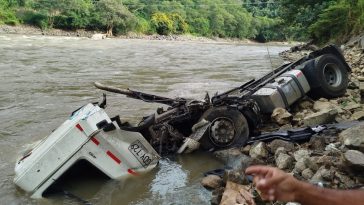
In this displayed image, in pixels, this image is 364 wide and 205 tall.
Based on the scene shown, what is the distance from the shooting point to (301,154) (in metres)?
4.90

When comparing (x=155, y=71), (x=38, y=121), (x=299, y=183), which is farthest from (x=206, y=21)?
(x=299, y=183)

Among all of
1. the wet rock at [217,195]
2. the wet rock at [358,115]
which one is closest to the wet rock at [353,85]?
the wet rock at [358,115]

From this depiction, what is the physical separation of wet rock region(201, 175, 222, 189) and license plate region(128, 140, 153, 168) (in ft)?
2.61

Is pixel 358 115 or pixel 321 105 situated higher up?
pixel 358 115

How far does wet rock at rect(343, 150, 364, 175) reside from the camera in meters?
3.91

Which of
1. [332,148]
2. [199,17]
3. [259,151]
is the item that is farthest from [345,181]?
[199,17]

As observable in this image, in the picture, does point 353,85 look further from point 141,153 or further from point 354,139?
point 141,153

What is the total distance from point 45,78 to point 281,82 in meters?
10.3

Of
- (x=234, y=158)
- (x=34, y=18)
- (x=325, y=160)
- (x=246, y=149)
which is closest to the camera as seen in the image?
(x=325, y=160)

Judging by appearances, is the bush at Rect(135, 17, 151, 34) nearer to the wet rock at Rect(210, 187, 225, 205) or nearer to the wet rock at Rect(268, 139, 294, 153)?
the wet rock at Rect(268, 139, 294, 153)

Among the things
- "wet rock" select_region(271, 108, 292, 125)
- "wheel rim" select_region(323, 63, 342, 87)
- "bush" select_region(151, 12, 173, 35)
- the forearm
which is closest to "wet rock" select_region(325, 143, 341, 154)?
"wet rock" select_region(271, 108, 292, 125)

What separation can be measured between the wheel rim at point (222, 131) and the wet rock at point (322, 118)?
109 cm

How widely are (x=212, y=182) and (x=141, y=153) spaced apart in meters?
1.00

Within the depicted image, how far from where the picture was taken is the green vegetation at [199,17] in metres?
18.7
